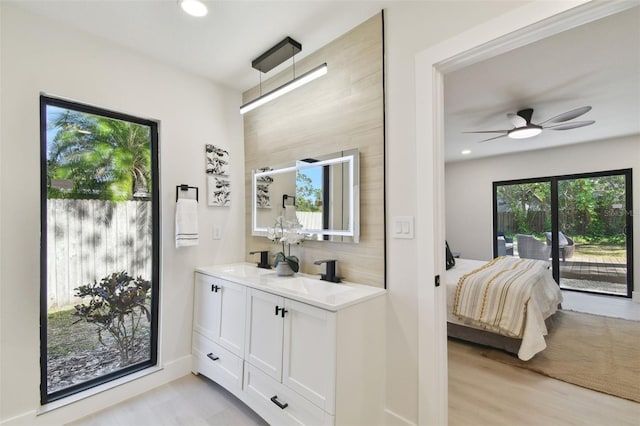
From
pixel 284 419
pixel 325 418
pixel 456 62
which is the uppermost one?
pixel 456 62

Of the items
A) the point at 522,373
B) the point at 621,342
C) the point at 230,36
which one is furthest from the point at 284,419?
→ the point at 621,342

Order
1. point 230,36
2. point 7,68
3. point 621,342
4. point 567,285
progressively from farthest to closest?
1. point 567,285
2. point 621,342
3. point 230,36
4. point 7,68

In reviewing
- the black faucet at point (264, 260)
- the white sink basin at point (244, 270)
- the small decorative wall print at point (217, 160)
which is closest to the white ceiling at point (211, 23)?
the small decorative wall print at point (217, 160)

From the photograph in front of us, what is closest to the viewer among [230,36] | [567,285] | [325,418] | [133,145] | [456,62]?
[325,418]

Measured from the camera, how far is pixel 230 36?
2.07m

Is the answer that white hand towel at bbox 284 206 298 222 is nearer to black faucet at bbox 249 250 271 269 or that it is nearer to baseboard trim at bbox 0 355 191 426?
black faucet at bbox 249 250 271 269

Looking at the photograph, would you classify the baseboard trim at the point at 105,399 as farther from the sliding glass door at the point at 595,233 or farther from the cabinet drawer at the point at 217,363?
the sliding glass door at the point at 595,233

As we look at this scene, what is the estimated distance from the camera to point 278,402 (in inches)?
67.5

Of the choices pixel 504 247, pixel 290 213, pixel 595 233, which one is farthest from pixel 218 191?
pixel 595 233

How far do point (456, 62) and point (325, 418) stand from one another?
202 centimetres

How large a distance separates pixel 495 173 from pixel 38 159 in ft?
22.3

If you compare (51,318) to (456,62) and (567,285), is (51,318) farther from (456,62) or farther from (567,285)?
(567,285)

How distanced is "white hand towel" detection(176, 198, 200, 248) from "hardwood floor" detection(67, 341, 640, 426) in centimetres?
115

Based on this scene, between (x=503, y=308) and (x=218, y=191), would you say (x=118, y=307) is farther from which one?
(x=503, y=308)
